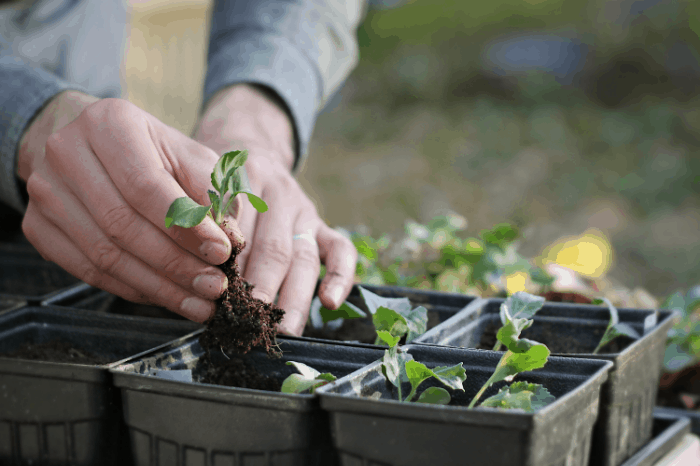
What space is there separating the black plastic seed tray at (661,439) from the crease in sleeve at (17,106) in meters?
1.15

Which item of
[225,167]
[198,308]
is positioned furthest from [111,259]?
[225,167]

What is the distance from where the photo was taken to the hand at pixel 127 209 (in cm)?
84

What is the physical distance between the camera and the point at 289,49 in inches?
65.0

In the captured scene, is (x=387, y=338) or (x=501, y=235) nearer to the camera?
(x=387, y=338)

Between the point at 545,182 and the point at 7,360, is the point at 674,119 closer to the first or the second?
the point at 545,182

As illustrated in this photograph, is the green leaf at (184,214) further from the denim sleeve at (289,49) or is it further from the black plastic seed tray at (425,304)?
the denim sleeve at (289,49)

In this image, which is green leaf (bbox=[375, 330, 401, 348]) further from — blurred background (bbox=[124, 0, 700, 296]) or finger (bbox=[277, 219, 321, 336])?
blurred background (bbox=[124, 0, 700, 296])

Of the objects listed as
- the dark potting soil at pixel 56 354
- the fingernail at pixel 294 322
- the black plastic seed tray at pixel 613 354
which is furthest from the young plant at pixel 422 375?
the dark potting soil at pixel 56 354

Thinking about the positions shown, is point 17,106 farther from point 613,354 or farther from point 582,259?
point 582,259

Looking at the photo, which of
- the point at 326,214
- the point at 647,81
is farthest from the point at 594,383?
the point at 647,81

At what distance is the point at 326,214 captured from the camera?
15.4 ft

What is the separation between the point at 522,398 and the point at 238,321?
0.38 m

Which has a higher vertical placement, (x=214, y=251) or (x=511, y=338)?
(x=214, y=251)

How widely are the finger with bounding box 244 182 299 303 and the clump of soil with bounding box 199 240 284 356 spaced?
66mm
